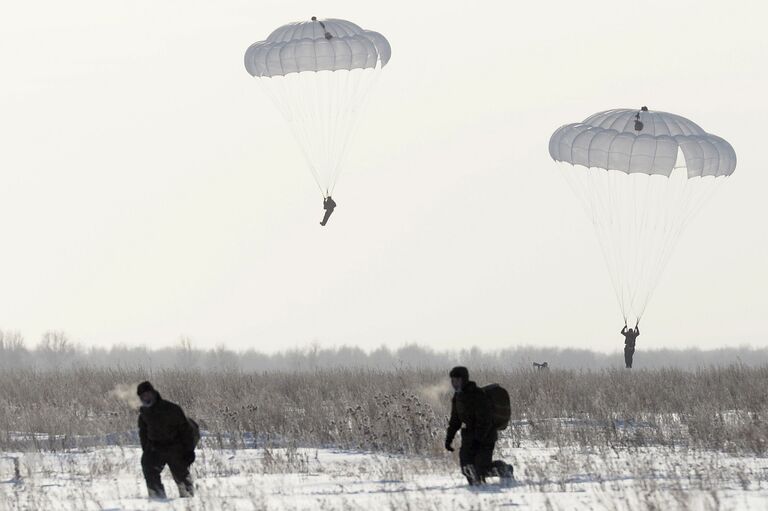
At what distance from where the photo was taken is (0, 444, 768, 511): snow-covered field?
1007 cm

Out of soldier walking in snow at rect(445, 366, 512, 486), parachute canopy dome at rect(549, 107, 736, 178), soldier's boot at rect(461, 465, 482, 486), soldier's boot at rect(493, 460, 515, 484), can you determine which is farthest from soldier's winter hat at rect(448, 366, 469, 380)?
parachute canopy dome at rect(549, 107, 736, 178)

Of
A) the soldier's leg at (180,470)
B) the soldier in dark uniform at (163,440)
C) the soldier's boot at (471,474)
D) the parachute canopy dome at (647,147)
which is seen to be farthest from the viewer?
the parachute canopy dome at (647,147)

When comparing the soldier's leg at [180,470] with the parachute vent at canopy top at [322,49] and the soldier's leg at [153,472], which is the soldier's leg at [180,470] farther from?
the parachute vent at canopy top at [322,49]

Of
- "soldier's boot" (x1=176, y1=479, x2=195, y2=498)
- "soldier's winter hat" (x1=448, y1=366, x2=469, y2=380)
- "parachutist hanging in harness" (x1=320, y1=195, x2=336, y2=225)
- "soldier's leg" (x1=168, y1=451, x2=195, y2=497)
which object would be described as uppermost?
"parachutist hanging in harness" (x1=320, y1=195, x2=336, y2=225)

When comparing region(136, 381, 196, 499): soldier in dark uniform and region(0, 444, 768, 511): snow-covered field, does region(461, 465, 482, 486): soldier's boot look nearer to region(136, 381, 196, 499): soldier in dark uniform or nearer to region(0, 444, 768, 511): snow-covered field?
region(0, 444, 768, 511): snow-covered field

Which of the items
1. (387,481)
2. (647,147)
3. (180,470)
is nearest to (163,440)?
(180,470)

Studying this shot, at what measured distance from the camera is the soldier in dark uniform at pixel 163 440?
10562 mm

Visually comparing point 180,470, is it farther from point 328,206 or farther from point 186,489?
point 328,206

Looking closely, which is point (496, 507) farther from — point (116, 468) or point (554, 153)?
point (554, 153)

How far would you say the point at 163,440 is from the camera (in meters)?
10.7

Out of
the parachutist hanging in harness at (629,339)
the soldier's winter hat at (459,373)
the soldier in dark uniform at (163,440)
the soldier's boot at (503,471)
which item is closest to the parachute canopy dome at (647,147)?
the parachutist hanging in harness at (629,339)

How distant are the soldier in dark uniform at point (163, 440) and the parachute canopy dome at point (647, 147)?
15512mm

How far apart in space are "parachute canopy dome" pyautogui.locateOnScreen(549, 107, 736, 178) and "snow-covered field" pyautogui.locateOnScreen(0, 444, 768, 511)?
32.9 ft

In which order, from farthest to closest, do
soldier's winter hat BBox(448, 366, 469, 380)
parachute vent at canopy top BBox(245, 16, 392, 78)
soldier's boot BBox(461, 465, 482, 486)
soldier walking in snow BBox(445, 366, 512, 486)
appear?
1. parachute vent at canopy top BBox(245, 16, 392, 78)
2. soldier's boot BBox(461, 465, 482, 486)
3. soldier walking in snow BBox(445, 366, 512, 486)
4. soldier's winter hat BBox(448, 366, 469, 380)
